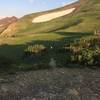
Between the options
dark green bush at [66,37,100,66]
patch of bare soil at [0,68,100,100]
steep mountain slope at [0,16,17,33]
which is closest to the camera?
patch of bare soil at [0,68,100,100]

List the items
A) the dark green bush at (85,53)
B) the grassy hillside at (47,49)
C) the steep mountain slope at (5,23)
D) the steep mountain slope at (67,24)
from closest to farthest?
1. the dark green bush at (85,53)
2. the grassy hillside at (47,49)
3. the steep mountain slope at (67,24)
4. the steep mountain slope at (5,23)

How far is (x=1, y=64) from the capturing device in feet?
60.9

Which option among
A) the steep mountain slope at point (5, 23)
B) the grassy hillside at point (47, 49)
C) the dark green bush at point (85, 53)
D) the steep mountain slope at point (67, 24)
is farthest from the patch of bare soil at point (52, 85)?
the steep mountain slope at point (5, 23)

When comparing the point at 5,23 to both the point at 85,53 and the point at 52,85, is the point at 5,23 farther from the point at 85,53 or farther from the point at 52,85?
the point at 52,85

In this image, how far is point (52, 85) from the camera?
49.6 feet

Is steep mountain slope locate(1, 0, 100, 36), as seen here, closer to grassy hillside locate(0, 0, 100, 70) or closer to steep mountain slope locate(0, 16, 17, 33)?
grassy hillside locate(0, 0, 100, 70)

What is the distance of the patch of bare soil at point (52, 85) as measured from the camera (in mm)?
13953

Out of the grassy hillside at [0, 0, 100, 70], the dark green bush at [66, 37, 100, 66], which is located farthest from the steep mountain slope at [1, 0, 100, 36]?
the dark green bush at [66, 37, 100, 66]

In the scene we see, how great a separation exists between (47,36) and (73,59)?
1305 centimetres

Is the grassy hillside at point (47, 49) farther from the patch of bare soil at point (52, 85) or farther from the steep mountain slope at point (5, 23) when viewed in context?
the steep mountain slope at point (5, 23)

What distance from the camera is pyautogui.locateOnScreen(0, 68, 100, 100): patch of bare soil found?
14.0m

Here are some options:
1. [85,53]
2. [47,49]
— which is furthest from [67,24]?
[85,53]

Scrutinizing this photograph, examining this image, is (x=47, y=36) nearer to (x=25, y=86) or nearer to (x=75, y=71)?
(x=75, y=71)

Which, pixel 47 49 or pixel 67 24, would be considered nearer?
pixel 47 49
